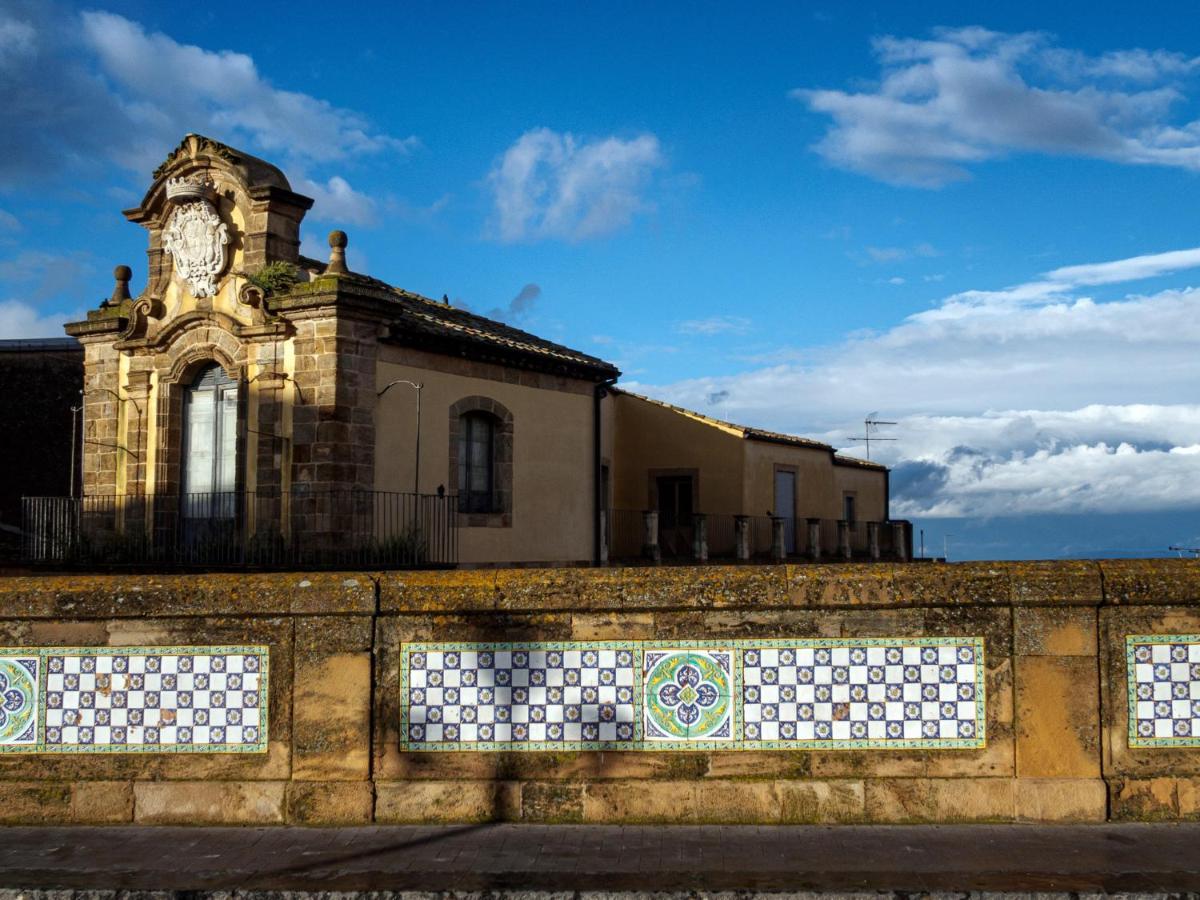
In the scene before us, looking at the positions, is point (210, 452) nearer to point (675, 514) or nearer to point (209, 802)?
point (675, 514)

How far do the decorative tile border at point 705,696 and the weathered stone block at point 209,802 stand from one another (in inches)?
33.6

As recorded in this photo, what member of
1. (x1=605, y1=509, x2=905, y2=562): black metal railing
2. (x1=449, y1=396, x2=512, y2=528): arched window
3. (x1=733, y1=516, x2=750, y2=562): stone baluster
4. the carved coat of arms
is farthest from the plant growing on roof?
(x1=733, y1=516, x2=750, y2=562): stone baluster

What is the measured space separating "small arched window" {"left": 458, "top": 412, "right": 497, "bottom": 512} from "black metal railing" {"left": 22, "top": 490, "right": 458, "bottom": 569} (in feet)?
2.48

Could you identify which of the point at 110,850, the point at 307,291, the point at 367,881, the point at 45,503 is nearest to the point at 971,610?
the point at 367,881

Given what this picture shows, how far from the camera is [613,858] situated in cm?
624

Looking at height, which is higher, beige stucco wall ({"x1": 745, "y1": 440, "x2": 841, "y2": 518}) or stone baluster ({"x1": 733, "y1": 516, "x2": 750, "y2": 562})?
beige stucco wall ({"x1": 745, "y1": 440, "x2": 841, "y2": 518})

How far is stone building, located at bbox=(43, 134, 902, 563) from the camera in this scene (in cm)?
1781

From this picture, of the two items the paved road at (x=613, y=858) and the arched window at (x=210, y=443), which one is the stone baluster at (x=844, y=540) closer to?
the arched window at (x=210, y=443)

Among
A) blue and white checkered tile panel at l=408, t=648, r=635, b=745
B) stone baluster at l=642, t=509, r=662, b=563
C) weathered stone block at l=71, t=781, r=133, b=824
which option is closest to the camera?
blue and white checkered tile panel at l=408, t=648, r=635, b=745

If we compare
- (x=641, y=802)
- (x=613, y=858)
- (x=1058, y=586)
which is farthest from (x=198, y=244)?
(x=1058, y=586)

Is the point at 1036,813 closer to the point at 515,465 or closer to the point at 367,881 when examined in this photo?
the point at 367,881

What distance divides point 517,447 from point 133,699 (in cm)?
1423

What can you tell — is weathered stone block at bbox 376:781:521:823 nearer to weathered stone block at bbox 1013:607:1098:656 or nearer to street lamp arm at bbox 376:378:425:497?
weathered stone block at bbox 1013:607:1098:656

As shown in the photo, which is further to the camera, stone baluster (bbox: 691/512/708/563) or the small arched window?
stone baluster (bbox: 691/512/708/563)
